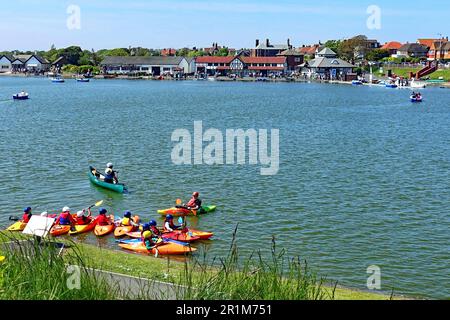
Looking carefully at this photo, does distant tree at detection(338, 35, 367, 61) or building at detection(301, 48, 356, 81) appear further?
distant tree at detection(338, 35, 367, 61)

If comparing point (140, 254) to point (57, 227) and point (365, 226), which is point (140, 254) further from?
point (365, 226)

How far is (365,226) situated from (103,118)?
54070mm

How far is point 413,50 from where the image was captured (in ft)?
631

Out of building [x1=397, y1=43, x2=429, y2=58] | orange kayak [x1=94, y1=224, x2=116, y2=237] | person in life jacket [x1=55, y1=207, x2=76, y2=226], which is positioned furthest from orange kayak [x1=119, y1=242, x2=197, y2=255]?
building [x1=397, y1=43, x2=429, y2=58]

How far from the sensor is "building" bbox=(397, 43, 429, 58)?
192m

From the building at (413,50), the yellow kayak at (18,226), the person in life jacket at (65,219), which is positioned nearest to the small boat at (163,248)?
the person in life jacket at (65,219)

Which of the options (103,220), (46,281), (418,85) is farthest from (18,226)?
(418,85)

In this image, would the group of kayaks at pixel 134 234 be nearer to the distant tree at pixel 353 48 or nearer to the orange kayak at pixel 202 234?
the orange kayak at pixel 202 234

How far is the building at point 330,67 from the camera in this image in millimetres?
179375

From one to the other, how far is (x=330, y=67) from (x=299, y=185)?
150 metres

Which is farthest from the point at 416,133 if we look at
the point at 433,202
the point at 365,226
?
the point at 365,226

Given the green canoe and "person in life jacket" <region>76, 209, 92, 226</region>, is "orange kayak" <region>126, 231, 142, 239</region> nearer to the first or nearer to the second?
"person in life jacket" <region>76, 209, 92, 226</region>

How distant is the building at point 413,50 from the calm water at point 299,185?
4859 inches

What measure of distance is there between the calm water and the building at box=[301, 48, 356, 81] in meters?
104
